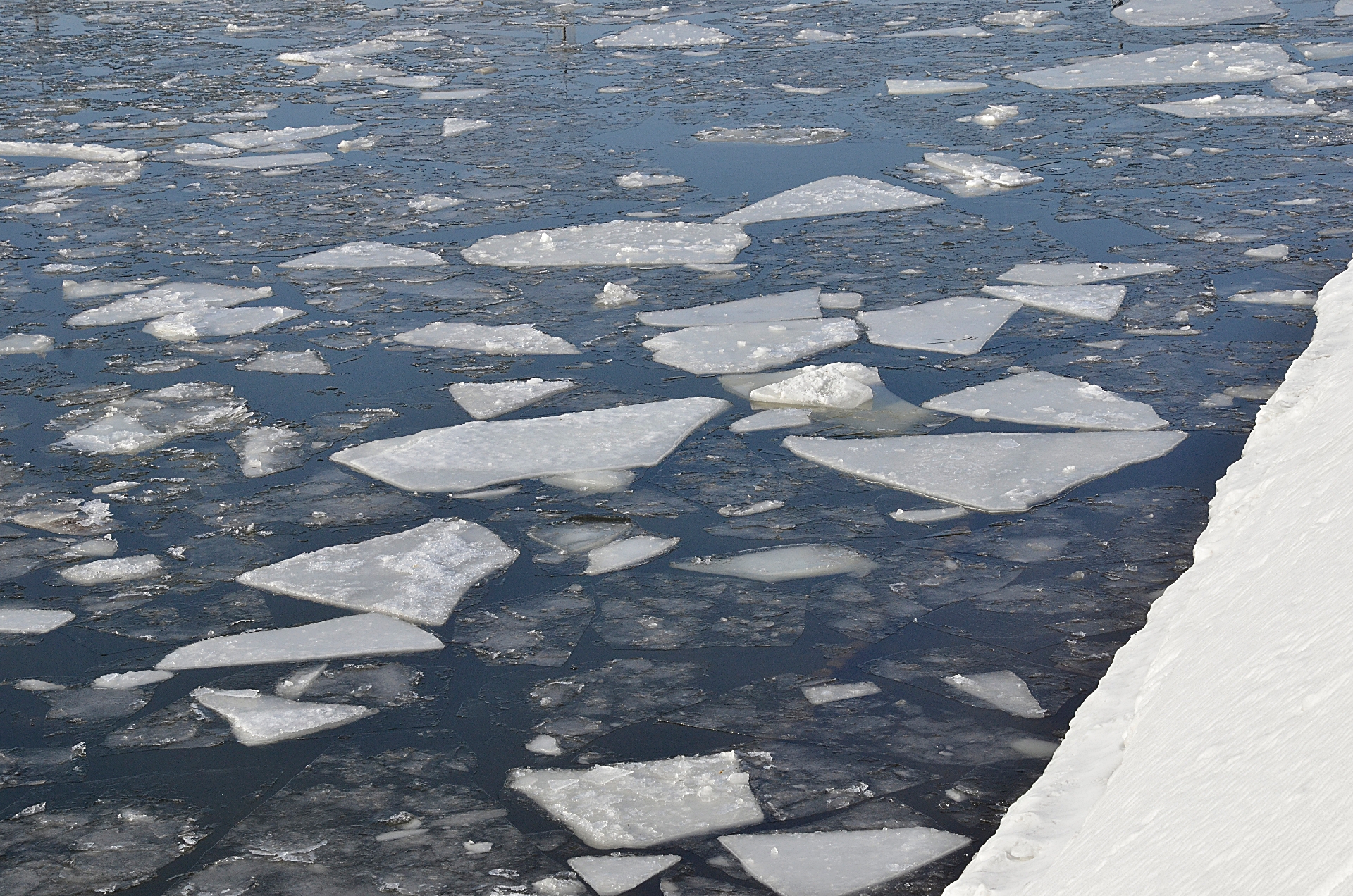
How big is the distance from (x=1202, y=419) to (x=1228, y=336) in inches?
28.9

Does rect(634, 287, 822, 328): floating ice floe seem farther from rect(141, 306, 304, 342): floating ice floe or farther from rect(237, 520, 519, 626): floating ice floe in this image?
rect(237, 520, 519, 626): floating ice floe

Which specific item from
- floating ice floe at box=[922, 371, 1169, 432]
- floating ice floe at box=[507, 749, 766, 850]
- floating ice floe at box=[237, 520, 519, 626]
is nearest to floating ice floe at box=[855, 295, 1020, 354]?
floating ice floe at box=[922, 371, 1169, 432]

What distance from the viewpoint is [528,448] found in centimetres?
397

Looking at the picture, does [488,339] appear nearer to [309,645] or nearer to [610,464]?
[610,464]

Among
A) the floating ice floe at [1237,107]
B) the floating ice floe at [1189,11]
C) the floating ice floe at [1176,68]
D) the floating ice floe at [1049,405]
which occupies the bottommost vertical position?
the floating ice floe at [1049,405]

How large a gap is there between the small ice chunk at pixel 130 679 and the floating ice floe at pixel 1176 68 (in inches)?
274

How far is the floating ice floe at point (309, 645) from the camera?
3.00 metres

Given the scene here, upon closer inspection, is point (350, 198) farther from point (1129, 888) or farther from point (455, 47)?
point (1129, 888)

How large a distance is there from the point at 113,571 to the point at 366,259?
2603 millimetres

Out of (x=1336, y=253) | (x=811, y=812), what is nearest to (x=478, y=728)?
(x=811, y=812)

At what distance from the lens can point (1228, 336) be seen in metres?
4.62

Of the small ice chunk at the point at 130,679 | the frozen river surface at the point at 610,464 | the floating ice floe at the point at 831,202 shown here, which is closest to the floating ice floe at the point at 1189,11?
the frozen river surface at the point at 610,464

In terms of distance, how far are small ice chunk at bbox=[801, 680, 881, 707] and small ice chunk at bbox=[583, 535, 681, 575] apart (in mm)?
689

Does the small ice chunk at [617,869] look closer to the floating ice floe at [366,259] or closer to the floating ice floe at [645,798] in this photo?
the floating ice floe at [645,798]
